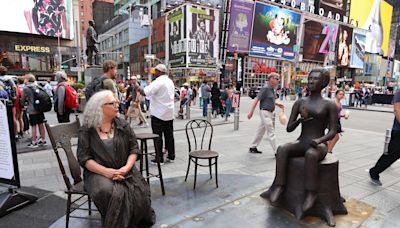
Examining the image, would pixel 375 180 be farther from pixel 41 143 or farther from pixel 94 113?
pixel 41 143

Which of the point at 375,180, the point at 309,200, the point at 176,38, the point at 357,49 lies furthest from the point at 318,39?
the point at 309,200

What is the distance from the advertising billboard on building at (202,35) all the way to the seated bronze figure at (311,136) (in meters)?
34.6

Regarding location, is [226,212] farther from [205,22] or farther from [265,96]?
[205,22]

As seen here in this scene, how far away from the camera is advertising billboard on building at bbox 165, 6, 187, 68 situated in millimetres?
37469

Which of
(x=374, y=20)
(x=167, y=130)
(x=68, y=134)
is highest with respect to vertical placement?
(x=374, y=20)

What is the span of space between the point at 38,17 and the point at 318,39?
48742 millimetres

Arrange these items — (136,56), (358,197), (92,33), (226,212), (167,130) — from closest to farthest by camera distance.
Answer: (226,212) → (358,197) → (167,130) → (92,33) → (136,56)

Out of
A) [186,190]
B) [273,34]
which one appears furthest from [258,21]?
[186,190]

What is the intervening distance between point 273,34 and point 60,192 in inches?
Answer: 1742

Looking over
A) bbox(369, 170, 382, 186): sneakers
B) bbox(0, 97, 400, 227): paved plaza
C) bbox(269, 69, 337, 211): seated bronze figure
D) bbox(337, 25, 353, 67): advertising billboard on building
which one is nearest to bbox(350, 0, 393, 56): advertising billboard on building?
bbox(337, 25, 353, 67): advertising billboard on building

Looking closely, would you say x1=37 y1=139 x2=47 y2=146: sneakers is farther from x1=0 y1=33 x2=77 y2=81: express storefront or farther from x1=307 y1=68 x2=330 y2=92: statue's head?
x1=0 y1=33 x2=77 y2=81: express storefront

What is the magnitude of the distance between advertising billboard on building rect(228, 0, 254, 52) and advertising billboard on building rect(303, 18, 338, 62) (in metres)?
15.5

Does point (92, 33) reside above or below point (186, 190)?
above

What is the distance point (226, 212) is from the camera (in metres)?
3.42
